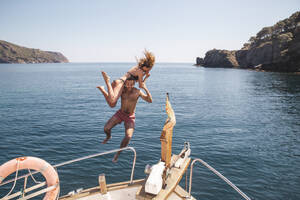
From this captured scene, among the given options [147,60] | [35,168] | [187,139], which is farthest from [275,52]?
[35,168]

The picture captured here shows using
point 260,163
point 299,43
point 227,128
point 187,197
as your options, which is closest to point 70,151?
point 187,197

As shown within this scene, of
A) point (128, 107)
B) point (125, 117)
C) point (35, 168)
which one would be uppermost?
point (128, 107)

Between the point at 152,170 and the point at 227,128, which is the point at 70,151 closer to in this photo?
the point at 152,170

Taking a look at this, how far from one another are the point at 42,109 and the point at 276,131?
104ft

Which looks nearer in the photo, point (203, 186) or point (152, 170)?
point (152, 170)

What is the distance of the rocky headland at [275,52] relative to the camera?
83688 mm

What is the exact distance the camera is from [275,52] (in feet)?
307

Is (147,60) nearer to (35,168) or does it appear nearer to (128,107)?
Answer: (128,107)

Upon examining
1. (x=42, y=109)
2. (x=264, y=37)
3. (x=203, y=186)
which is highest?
(x=264, y=37)

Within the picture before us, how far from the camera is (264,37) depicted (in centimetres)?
12169

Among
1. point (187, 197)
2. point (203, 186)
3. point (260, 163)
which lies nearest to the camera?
point (187, 197)

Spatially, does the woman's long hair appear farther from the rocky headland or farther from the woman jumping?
the rocky headland

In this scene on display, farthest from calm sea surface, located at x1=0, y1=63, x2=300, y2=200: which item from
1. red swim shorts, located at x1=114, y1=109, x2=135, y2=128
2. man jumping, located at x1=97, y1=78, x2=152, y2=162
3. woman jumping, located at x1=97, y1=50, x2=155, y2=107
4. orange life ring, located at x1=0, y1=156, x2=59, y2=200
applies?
woman jumping, located at x1=97, y1=50, x2=155, y2=107

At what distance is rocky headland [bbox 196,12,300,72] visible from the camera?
83688 millimetres
